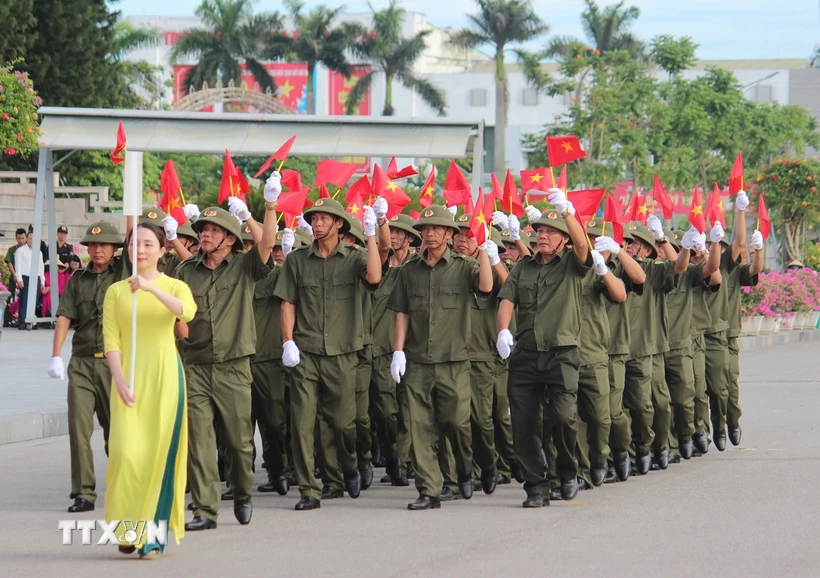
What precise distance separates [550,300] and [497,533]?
1880 millimetres

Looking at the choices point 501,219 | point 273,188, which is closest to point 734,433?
point 501,219

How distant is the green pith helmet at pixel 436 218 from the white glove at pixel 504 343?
813 millimetres

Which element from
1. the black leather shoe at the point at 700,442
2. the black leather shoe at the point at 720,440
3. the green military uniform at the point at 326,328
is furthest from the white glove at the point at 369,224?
the black leather shoe at the point at 720,440

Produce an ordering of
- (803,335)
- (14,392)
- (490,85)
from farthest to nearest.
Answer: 1. (490,85)
2. (803,335)
3. (14,392)

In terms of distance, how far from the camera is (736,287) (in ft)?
43.4

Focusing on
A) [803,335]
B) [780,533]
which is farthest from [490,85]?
[780,533]

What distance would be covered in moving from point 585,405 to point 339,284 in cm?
194

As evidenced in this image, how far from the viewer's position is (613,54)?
4138cm

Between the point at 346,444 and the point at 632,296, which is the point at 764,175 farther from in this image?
the point at 346,444

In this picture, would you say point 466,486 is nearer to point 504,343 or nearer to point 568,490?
point 568,490

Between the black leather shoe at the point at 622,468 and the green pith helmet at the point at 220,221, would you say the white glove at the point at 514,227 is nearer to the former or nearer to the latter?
the black leather shoe at the point at 622,468

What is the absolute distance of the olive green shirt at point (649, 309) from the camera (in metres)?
11.6

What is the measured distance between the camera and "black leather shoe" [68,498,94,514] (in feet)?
30.9

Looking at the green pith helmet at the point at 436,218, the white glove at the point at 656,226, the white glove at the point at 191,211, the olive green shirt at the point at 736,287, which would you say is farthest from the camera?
the olive green shirt at the point at 736,287
